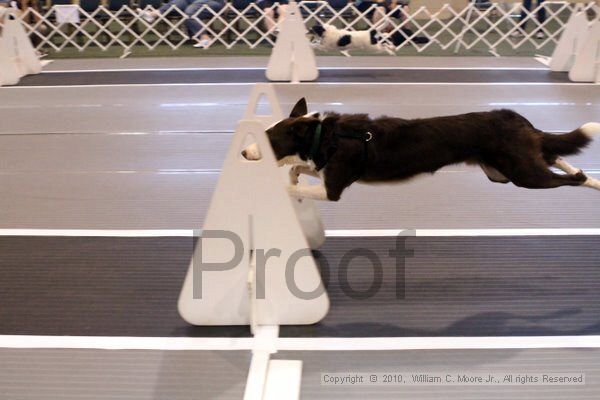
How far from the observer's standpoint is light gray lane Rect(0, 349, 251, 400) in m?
2.22

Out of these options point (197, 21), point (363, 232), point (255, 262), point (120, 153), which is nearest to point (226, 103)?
point (120, 153)

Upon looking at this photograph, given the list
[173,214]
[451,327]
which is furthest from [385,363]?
[173,214]

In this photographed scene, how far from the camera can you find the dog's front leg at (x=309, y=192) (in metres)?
2.73

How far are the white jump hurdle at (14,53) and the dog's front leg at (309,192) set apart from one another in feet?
19.2

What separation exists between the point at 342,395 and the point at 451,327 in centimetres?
68

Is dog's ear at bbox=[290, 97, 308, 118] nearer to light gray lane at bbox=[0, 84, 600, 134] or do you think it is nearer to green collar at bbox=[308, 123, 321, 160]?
green collar at bbox=[308, 123, 321, 160]

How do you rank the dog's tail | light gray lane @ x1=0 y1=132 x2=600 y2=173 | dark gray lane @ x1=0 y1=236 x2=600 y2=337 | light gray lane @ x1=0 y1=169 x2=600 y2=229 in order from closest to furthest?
1. dark gray lane @ x1=0 y1=236 x2=600 y2=337
2. the dog's tail
3. light gray lane @ x1=0 y1=169 x2=600 y2=229
4. light gray lane @ x1=0 y1=132 x2=600 y2=173

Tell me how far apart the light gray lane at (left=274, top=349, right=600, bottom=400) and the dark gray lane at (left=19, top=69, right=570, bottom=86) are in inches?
208

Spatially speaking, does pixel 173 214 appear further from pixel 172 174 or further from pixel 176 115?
pixel 176 115

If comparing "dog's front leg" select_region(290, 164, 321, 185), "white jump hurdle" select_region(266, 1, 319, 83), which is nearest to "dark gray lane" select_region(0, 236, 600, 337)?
"dog's front leg" select_region(290, 164, 321, 185)

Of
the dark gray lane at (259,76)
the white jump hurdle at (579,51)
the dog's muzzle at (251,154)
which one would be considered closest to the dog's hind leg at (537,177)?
the dog's muzzle at (251,154)

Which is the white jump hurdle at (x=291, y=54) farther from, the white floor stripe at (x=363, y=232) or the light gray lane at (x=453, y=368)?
the light gray lane at (x=453, y=368)

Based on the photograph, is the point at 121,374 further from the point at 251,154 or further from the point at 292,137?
the point at 292,137

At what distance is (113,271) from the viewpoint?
3088mm
